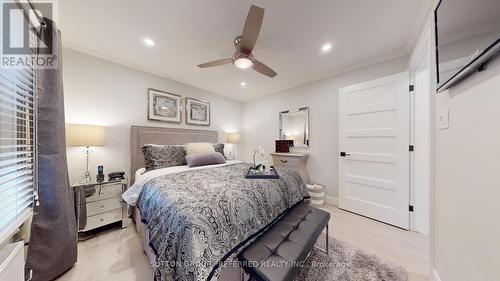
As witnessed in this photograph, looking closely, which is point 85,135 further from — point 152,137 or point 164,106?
point 164,106

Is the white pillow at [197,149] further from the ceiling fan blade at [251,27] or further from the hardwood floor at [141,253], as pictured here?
the ceiling fan blade at [251,27]

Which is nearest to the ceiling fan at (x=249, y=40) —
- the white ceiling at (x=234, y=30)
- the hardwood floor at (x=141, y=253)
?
the white ceiling at (x=234, y=30)

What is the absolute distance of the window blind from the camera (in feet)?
3.01

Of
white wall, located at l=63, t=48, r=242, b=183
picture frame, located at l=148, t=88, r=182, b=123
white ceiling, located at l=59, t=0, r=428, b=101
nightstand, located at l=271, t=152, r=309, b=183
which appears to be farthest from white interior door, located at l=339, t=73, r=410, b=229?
white wall, located at l=63, t=48, r=242, b=183

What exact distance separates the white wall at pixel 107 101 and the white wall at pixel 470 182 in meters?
3.59

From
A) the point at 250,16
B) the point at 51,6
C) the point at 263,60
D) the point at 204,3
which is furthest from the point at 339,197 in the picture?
the point at 51,6

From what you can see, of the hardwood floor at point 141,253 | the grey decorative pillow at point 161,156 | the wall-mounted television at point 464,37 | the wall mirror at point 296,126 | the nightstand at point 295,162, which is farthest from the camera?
the wall mirror at point 296,126

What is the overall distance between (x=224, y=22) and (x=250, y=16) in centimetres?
51

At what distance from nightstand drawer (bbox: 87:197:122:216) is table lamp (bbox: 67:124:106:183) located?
1.12 ft

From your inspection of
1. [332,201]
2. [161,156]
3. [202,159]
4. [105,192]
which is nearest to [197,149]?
[202,159]

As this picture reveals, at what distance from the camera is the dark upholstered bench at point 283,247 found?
95 cm

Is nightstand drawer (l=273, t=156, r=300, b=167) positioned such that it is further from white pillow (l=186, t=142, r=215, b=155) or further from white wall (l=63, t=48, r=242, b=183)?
white wall (l=63, t=48, r=242, b=183)

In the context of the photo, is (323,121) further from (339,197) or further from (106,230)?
(106,230)

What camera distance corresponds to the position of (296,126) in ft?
11.7
